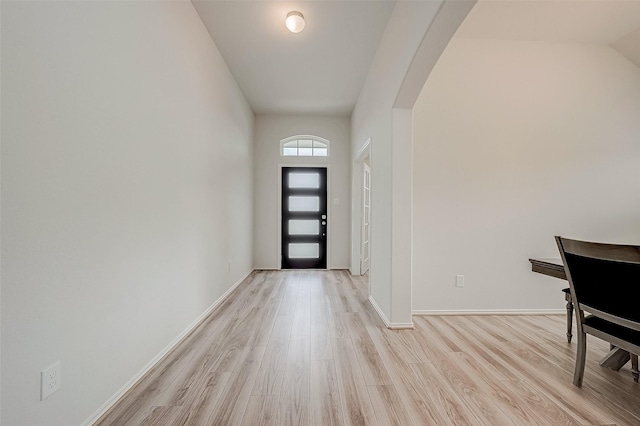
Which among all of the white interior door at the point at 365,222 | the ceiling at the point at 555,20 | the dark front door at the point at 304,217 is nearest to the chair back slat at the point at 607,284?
the ceiling at the point at 555,20

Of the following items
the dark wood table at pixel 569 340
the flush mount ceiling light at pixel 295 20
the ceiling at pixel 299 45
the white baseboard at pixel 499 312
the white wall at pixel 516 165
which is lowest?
the white baseboard at pixel 499 312

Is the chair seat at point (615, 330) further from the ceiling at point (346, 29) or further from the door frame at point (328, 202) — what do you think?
the door frame at point (328, 202)

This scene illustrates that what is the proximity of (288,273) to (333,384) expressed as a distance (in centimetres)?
331

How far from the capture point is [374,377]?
1.72 m

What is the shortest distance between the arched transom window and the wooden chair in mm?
4165

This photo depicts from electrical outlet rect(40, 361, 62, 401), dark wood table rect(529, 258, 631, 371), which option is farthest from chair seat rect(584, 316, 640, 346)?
Result: electrical outlet rect(40, 361, 62, 401)

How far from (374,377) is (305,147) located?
435cm

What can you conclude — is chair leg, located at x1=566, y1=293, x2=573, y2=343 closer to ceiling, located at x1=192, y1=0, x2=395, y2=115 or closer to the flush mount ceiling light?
ceiling, located at x1=192, y1=0, x2=395, y2=115

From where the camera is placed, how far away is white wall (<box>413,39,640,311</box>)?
9.46 feet

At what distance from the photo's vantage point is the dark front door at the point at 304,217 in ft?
17.3

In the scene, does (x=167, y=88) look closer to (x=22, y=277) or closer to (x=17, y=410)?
(x=22, y=277)

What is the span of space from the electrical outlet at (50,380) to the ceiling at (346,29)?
2.88 meters

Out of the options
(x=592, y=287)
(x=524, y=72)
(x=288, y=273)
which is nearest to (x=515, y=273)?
(x=592, y=287)

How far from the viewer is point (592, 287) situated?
5.07ft
